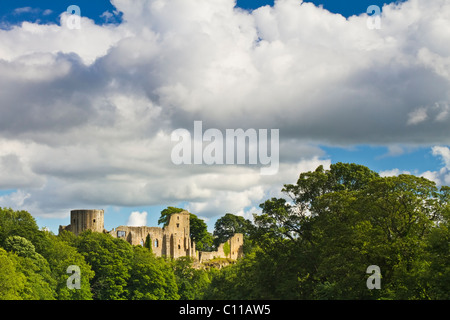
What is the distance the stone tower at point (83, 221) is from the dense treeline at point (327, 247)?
30.1m

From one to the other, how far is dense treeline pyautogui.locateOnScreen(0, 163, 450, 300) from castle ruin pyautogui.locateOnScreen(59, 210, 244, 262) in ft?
99.8

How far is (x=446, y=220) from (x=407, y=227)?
2485 mm

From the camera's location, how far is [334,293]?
151 ft

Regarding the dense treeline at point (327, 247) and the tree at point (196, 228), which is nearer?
the dense treeline at point (327, 247)

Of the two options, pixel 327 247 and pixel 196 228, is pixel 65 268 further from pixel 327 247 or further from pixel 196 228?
pixel 196 228

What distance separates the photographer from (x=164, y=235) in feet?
390

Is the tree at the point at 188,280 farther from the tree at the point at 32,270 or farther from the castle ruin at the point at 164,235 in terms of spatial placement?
the tree at the point at 32,270

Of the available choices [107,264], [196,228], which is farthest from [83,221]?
[196,228]

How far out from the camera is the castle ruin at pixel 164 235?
108 meters

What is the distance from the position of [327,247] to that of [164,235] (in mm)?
72605

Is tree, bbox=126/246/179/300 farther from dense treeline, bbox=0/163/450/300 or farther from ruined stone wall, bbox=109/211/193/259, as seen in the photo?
ruined stone wall, bbox=109/211/193/259

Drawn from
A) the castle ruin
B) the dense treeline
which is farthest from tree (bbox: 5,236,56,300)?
the castle ruin

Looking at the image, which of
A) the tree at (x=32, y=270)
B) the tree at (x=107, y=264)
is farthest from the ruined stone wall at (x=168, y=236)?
the tree at (x=32, y=270)
